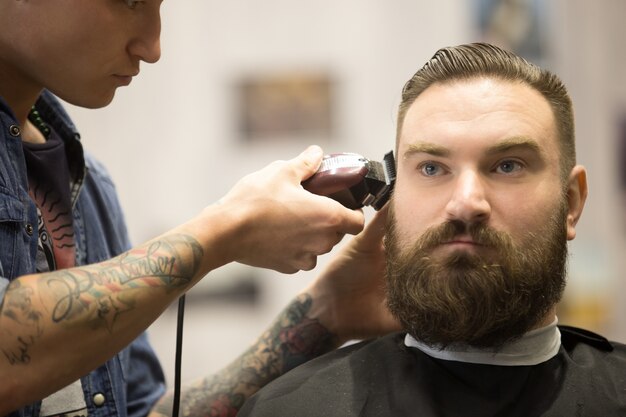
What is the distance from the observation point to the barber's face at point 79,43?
148cm

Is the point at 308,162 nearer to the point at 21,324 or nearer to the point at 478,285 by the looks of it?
the point at 478,285

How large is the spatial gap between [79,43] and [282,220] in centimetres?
51

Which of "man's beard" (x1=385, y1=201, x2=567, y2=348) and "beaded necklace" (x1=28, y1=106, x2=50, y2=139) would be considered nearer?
"man's beard" (x1=385, y1=201, x2=567, y2=348)

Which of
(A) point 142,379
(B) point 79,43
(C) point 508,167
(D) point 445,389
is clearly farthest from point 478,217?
(A) point 142,379

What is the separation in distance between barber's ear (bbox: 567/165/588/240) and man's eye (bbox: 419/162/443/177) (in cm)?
32

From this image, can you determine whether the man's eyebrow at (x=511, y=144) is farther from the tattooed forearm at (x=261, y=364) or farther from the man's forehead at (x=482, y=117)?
the tattooed forearm at (x=261, y=364)

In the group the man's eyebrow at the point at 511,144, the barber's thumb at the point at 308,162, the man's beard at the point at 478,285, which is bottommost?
the man's beard at the point at 478,285

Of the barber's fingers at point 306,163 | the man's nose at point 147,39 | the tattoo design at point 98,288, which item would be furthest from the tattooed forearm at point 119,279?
the man's nose at point 147,39

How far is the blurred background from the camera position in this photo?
387cm

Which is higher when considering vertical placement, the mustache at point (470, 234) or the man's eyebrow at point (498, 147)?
the man's eyebrow at point (498, 147)

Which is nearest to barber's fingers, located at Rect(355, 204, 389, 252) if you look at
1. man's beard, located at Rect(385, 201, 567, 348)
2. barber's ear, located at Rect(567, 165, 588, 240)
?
man's beard, located at Rect(385, 201, 567, 348)

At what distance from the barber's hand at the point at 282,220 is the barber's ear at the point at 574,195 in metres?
0.52

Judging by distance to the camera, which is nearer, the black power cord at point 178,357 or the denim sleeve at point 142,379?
the black power cord at point 178,357

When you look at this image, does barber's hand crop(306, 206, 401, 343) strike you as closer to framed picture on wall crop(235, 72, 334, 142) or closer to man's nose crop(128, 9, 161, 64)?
man's nose crop(128, 9, 161, 64)
